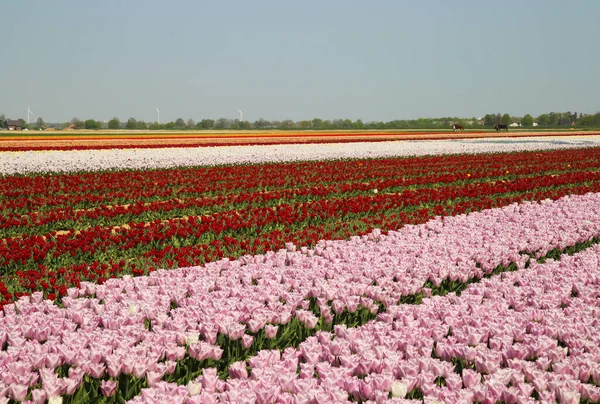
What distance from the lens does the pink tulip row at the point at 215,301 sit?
398 cm

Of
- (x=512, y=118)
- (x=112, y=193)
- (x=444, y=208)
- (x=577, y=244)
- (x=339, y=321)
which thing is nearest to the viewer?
(x=339, y=321)

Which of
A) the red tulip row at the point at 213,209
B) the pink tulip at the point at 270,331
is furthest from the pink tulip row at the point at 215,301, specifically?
the red tulip row at the point at 213,209

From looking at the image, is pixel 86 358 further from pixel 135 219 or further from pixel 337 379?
pixel 135 219

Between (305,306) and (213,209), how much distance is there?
312 inches

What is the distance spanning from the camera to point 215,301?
17.5 ft

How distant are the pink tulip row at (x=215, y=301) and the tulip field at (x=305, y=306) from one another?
2cm

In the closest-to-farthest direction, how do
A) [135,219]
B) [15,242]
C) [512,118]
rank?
[15,242], [135,219], [512,118]

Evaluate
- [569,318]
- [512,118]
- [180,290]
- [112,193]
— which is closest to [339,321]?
[180,290]

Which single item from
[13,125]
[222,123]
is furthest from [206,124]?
[13,125]

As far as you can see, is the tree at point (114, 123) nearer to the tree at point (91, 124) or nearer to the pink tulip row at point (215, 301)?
the tree at point (91, 124)

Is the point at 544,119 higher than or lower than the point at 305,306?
higher

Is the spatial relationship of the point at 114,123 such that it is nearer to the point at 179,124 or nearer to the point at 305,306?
the point at 179,124

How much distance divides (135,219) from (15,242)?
351cm

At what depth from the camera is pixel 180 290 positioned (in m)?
5.81
